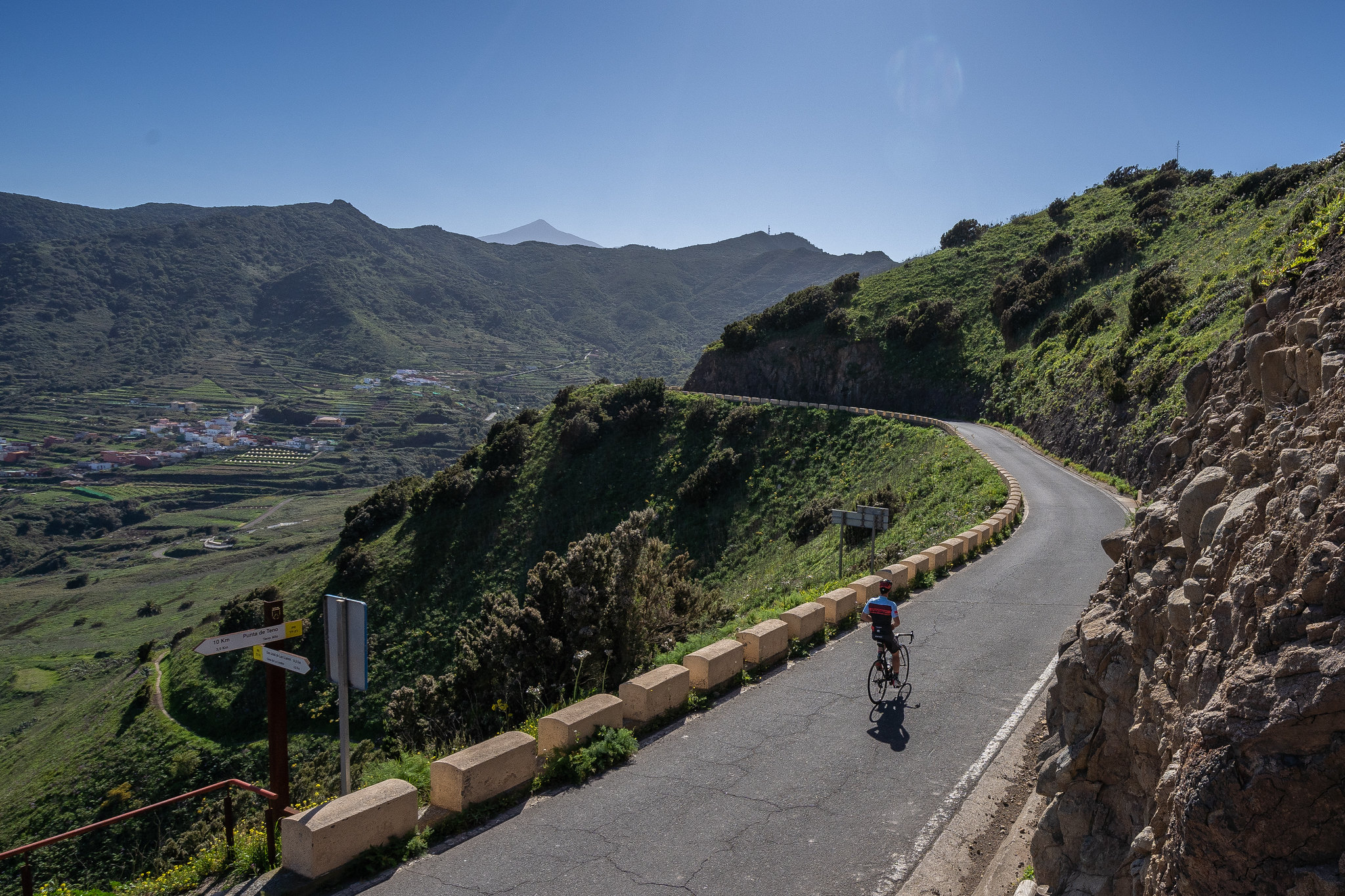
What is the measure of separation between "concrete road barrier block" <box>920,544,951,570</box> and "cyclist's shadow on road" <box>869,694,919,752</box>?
6.35 meters

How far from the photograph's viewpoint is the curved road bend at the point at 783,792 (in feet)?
17.9

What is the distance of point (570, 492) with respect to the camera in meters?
39.7

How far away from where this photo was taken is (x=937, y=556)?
14914mm

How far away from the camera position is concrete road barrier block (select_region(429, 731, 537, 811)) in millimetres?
6191

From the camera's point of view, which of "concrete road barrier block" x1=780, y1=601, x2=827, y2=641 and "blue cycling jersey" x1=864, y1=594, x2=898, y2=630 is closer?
"blue cycling jersey" x1=864, y1=594, x2=898, y2=630

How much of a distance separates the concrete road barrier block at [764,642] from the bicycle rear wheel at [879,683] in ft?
4.94

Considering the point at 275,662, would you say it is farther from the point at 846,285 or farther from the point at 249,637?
the point at 846,285

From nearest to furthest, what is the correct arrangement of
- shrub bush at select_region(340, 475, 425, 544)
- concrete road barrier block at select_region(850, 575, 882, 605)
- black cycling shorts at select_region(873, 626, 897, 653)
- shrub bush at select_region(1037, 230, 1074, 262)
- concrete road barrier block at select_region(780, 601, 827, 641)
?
black cycling shorts at select_region(873, 626, 897, 653) < concrete road barrier block at select_region(780, 601, 827, 641) < concrete road barrier block at select_region(850, 575, 882, 605) < shrub bush at select_region(340, 475, 425, 544) < shrub bush at select_region(1037, 230, 1074, 262)

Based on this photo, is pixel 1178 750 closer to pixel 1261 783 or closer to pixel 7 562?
pixel 1261 783

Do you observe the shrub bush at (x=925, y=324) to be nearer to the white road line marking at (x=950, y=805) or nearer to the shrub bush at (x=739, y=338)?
the shrub bush at (x=739, y=338)

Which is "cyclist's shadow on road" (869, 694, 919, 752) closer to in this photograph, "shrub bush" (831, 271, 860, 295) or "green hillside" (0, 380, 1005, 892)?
"green hillside" (0, 380, 1005, 892)

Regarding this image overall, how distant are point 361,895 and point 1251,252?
1365 inches

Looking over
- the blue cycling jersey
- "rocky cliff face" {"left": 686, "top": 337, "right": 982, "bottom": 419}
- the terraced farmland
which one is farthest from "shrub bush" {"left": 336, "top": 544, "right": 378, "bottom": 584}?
the terraced farmland

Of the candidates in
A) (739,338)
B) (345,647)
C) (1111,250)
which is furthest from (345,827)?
(1111,250)
